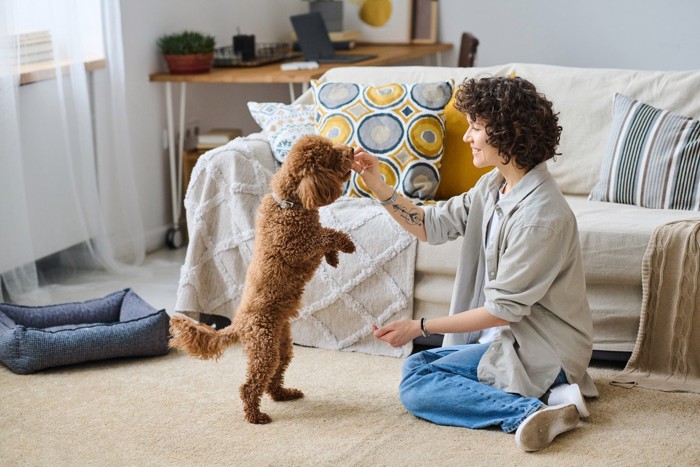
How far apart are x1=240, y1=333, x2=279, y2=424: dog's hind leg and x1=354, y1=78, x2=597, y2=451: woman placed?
0.91 feet

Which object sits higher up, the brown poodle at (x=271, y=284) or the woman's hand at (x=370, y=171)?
the woman's hand at (x=370, y=171)

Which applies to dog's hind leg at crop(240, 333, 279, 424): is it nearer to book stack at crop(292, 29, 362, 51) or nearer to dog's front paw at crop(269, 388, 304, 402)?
dog's front paw at crop(269, 388, 304, 402)

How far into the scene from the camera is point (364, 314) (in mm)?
2771

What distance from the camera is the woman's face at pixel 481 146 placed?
2.15 metres

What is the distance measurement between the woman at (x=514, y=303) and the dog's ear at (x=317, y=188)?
115 mm

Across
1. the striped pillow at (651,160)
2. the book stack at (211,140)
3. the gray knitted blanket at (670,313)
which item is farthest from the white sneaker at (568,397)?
the book stack at (211,140)

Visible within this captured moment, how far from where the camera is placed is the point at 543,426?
208cm

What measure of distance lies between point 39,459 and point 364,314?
40.7 inches

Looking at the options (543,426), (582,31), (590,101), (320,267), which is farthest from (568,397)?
(582,31)

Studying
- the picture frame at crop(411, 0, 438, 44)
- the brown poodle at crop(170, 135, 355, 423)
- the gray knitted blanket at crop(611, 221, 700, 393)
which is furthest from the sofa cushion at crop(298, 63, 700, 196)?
the picture frame at crop(411, 0, 438, 44)

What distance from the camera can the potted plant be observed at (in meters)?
4.00

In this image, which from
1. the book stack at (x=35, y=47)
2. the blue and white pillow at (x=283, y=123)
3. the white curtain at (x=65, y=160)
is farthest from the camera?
the book stack at (x=35, y=47)

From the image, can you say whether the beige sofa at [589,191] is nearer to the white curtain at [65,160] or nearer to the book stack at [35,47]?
the white curtain at [65,160]

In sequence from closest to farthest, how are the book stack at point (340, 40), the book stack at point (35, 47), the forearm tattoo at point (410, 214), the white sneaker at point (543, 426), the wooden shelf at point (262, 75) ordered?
1. the white sneaker at point (543, 426)
2. the forearm tattoo at point (410, 214)
3. the book stack at point (35, 47)
4. the wooden shelf at point (262, 75)
5. the book stack at point (340, 40)
